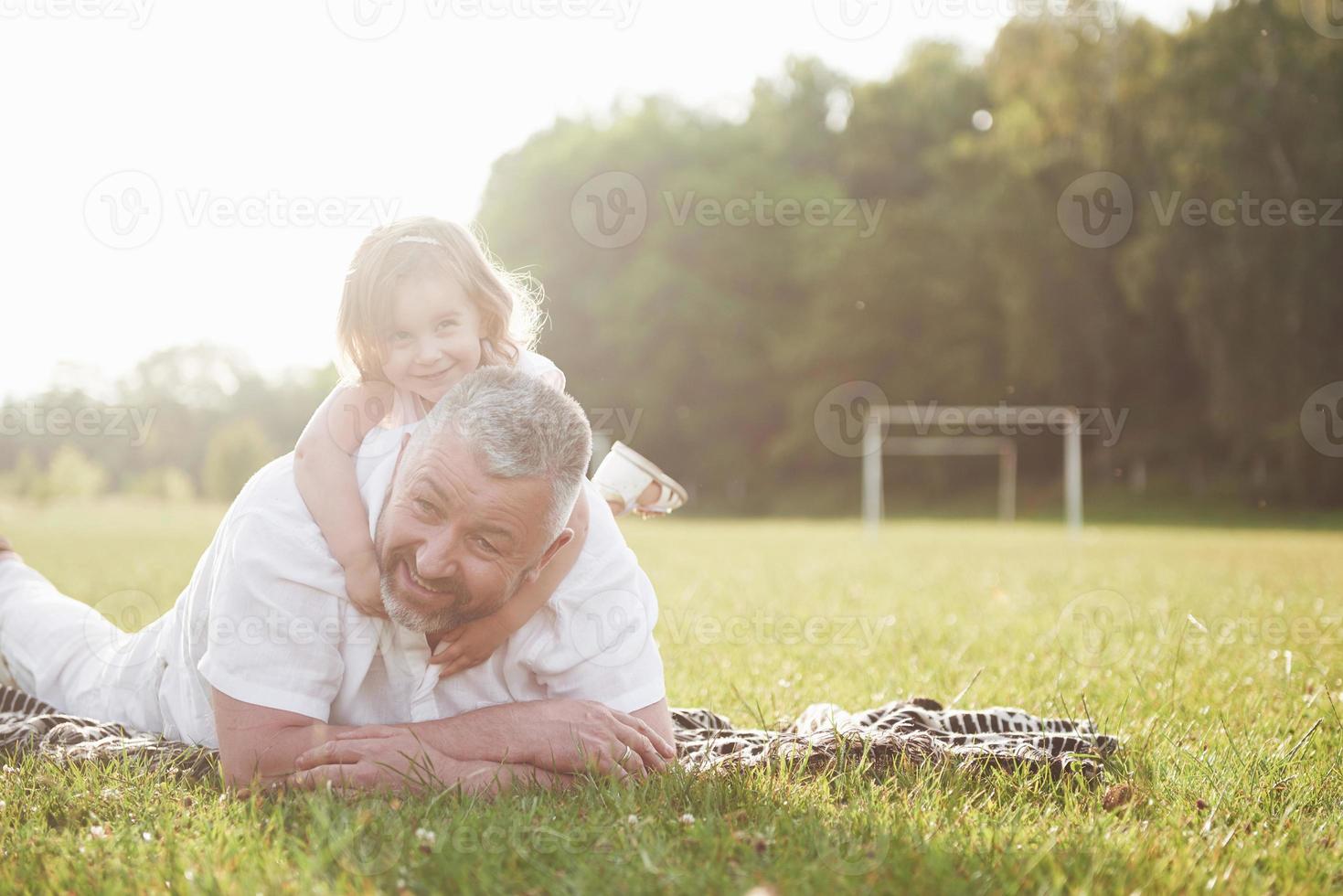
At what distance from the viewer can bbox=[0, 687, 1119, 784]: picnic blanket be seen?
2.97 metres

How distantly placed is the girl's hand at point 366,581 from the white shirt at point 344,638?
5 centimetres

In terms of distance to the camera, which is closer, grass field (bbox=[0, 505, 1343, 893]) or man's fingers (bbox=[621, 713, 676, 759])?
grass field (bbox=[0, 505, 1343, 893])

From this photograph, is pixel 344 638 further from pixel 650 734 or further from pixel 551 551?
pixel 650 734

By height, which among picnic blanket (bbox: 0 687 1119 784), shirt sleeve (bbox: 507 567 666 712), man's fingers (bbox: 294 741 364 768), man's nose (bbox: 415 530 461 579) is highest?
man's nose (bbox: 415 530 461 579)

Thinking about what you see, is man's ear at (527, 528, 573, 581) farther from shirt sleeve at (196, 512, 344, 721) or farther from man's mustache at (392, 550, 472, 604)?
shirt sleeve at (196, 512, 344, 721)

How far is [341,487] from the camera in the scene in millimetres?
2879

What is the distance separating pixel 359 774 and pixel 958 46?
134 ft

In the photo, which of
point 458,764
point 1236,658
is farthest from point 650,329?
point 458,764

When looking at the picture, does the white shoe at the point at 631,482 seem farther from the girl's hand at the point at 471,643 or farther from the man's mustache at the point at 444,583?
the man's mustache at the point at 444,583

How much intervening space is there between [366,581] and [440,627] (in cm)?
22

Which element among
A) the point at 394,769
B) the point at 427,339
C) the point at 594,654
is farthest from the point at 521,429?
the point at 427,339

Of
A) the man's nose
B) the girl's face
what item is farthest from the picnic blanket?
the girl's face

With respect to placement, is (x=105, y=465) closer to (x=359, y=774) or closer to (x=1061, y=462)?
(x=1061, y=462)

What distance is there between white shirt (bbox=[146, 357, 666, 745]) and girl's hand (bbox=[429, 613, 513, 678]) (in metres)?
0.08
